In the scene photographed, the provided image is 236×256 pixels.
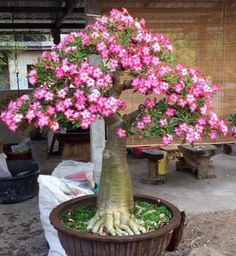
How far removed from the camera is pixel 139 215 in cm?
248

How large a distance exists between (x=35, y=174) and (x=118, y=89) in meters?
2.17

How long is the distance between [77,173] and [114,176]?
933 millimetres

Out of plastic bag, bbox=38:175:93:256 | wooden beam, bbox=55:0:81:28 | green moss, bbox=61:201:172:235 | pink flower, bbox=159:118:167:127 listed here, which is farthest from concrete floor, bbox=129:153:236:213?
wooden beam, bbox=55:0:81:28

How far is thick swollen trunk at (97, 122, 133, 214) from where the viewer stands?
2381mm

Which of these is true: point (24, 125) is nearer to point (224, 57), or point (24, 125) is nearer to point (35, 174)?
point (35, 174)

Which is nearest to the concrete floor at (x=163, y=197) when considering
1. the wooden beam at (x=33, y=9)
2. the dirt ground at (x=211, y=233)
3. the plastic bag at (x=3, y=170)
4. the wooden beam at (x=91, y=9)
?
the dirt ground at (x=211, y=233)

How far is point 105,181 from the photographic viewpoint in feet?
7.91

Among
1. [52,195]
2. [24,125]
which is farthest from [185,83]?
[52,195]

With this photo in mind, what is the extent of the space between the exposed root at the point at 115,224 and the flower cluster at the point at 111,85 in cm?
49

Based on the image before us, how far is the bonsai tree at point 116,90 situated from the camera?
6.52ft

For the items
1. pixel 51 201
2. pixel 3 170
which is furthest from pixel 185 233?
pixel 3 170

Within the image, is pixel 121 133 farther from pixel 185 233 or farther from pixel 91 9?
pixel 91 9

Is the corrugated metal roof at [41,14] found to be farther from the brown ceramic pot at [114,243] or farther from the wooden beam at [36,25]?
the brown ceramic pot at [114,243]

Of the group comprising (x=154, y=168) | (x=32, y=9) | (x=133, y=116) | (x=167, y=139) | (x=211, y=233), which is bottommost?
(x=211, y=233)
